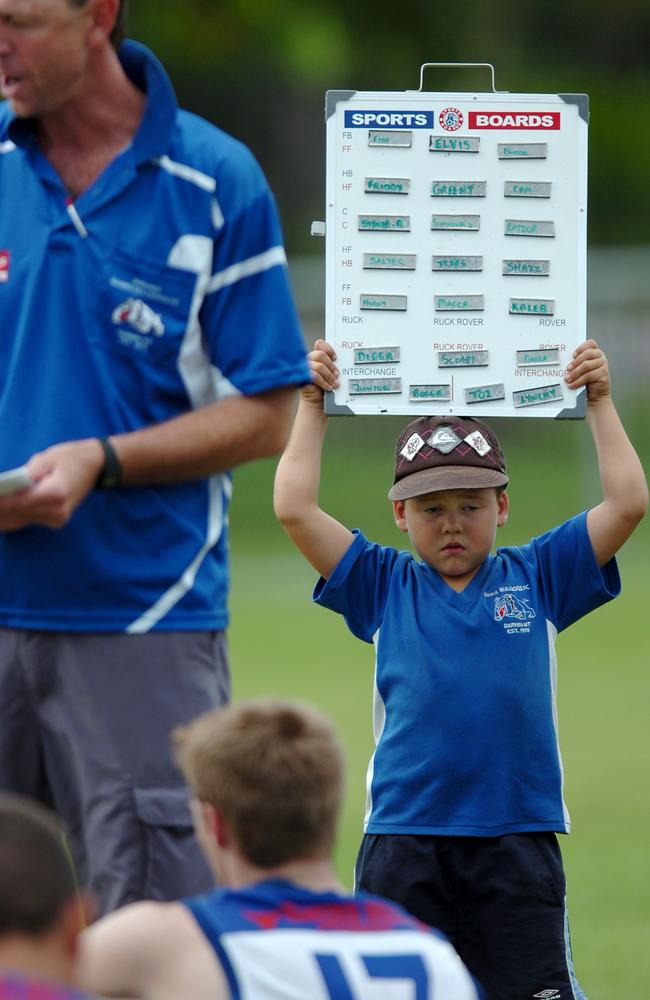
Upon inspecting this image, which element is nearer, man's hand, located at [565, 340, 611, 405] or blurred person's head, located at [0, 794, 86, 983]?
blurred person's head, located at [0, 794, 86, 983]

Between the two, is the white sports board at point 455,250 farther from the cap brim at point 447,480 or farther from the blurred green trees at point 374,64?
the blurred green trees at point 374,64

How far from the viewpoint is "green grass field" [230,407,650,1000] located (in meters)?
7.04

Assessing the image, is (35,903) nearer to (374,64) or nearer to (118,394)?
(118,394)

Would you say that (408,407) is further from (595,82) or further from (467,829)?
(595,82)

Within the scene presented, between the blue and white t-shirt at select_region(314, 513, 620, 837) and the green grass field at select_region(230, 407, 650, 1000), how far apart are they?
1.56m

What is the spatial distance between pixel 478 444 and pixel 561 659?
Result: 312 inches

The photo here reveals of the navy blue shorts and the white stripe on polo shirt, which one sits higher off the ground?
the white stripe on polo shirt

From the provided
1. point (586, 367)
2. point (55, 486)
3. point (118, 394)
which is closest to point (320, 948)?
point (55, 486)

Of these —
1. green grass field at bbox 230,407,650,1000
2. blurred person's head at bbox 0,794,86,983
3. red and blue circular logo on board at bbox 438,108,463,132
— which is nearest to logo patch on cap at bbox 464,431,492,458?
red and blue circular logo on board at bbox 438,108,463,132

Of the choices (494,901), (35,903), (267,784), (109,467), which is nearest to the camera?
(35,903)

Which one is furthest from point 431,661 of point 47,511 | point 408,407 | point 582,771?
point 582,771

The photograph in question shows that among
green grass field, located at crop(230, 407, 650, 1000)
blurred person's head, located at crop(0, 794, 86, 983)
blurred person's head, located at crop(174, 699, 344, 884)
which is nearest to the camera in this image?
blurred person's head, located at crop(0, 794, 86, 983)

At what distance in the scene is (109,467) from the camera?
12.1ft

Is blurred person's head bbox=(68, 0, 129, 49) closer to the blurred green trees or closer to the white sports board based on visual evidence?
the white sports board
